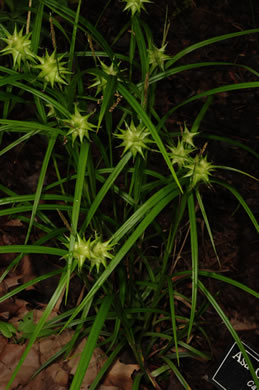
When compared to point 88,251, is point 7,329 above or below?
below

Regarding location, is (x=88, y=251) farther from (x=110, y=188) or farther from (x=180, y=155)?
(x=110, y=188)

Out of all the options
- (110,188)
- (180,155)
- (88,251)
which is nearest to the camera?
(88,251)

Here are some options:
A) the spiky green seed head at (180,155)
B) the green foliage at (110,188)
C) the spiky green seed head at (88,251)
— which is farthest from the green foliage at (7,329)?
the spiky green seed head at (180,155)

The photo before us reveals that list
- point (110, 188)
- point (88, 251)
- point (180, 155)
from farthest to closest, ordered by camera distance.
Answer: point (110, 188)
point (180, 155)
point (88, 251)

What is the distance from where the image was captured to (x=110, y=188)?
4.38ft

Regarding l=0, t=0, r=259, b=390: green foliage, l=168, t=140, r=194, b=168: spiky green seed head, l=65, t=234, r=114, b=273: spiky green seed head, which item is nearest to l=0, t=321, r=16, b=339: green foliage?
l=0, t=0, r=259, b=390: green foliage

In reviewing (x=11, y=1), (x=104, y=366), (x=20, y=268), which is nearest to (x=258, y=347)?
(x=104, y=366)

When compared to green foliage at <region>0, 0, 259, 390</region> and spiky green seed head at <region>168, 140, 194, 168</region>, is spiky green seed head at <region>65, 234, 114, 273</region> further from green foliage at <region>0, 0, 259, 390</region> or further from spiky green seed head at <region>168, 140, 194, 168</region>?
spiky green seed head at <region>168, 140, 194, 168</region>

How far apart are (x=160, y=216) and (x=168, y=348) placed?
1.81ft

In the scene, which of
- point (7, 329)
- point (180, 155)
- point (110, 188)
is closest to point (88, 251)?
point (180, 155)

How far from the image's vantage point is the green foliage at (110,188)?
2.82ft

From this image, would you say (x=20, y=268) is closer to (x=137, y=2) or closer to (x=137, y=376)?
(x=137, y=376)

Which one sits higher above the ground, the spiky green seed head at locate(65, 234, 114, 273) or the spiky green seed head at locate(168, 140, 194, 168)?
the spiky green seed head at locate(168, 140, 194, 168)

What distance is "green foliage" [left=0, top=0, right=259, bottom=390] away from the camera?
0.86 meters
